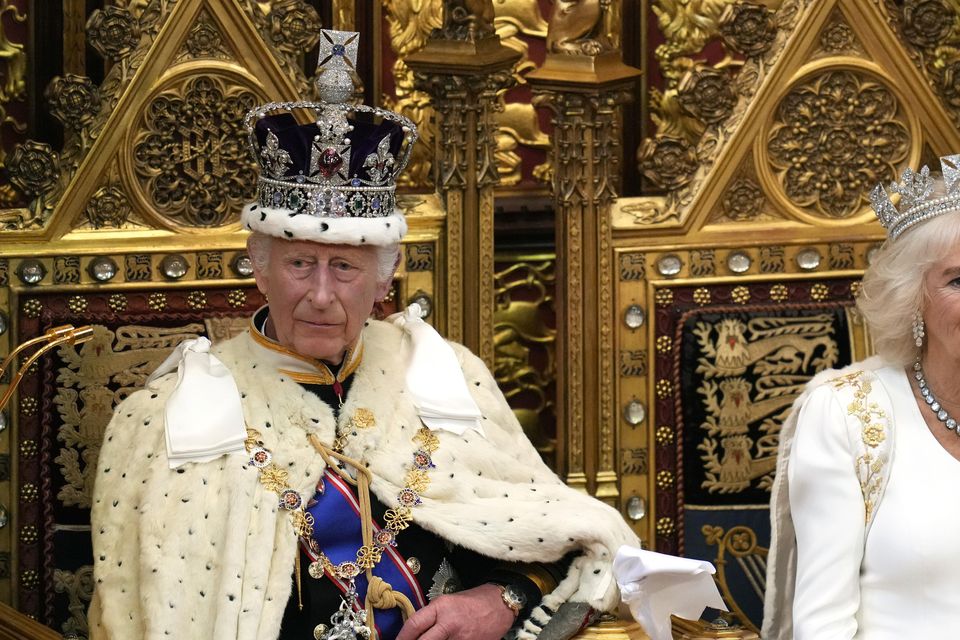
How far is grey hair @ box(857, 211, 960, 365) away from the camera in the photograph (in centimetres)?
336

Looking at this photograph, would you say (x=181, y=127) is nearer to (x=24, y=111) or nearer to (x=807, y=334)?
(x=24, y=111)

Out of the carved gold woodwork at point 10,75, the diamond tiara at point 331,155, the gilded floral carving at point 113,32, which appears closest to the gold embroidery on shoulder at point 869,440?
the diamond tiara at point 331,155

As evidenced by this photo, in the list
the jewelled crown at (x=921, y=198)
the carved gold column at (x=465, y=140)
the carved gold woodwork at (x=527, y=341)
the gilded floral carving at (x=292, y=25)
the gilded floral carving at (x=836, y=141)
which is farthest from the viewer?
the carved gold woodwork at (x=527, y=341)

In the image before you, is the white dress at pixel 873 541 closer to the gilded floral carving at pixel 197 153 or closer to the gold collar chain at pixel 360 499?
the gold collar chain at pixel 360 499

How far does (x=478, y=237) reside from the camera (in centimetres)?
437

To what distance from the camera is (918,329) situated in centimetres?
340

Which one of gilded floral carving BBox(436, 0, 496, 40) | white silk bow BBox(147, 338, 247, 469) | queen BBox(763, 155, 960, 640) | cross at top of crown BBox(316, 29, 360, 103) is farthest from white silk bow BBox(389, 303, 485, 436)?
gilded floral carving BBox(436, 0, 496, 40)

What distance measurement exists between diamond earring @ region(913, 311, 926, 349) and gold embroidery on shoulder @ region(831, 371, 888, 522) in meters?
0.13

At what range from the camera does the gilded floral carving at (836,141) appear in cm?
444

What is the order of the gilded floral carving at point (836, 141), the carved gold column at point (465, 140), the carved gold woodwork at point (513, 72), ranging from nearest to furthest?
the carved gold column at point (465, 140)
the gilded floral carving at point (836, 141)
the carved gold woodwork at point (513, 72)

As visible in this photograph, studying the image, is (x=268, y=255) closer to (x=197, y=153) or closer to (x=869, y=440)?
(x=197, y=153)

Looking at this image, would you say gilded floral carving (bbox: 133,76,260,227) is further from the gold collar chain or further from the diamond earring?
the diamond earring

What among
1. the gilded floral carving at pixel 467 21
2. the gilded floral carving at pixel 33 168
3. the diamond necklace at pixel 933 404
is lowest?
the diamond necklace at pixel 933 404

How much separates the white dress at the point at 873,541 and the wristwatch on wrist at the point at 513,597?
0.53m
